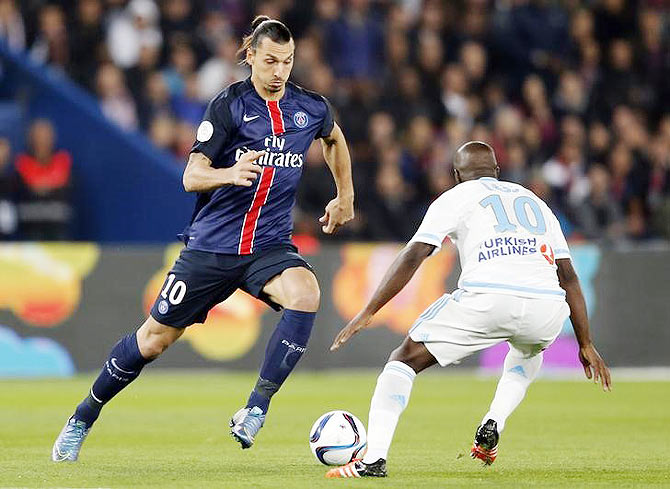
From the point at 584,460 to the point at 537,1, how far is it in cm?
1329

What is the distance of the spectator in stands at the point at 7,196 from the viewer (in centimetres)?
1545

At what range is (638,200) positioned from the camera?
18.1 m

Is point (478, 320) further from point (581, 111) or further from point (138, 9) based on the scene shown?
point (581, 111)

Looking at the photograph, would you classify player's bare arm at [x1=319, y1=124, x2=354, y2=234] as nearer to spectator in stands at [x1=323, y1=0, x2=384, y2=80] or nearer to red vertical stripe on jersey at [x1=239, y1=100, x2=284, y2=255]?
red vertical stripe on jersey at [x1=239, y1=100, x2=284, y2=255]

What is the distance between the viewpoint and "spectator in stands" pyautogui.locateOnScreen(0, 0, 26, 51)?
56.1 ft

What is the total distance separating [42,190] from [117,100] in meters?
1.81

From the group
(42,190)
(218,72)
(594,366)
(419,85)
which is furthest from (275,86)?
(419,85)

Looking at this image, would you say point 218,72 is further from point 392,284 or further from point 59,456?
point 392,284

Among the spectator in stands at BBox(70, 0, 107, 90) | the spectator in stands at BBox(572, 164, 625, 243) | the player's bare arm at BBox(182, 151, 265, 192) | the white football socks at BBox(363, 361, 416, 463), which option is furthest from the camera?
the spectator in stands at BBox(572, 164, 625, 243)

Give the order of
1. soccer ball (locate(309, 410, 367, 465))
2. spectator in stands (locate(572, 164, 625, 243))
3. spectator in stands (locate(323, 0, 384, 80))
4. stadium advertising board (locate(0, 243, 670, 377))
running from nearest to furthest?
1. soccer ball (locate(309, 410, 367, 465))
2. stadium advertising board (locate(0, 243, 670, 377))
3. spectator in stands (locate(572, 164, 625, 243))
4. spectator in stands (locate(323, 0, 384, 80))

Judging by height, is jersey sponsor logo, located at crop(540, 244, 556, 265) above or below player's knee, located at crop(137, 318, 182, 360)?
above

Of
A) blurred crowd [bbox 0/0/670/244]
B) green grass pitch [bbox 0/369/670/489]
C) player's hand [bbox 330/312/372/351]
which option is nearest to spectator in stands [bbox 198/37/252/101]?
blurred crowd [bbox 0/0/670/244]

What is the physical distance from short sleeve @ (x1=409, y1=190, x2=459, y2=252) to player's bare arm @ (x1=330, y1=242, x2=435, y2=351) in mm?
44

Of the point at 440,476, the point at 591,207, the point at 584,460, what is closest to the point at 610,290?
the point at 591,207
